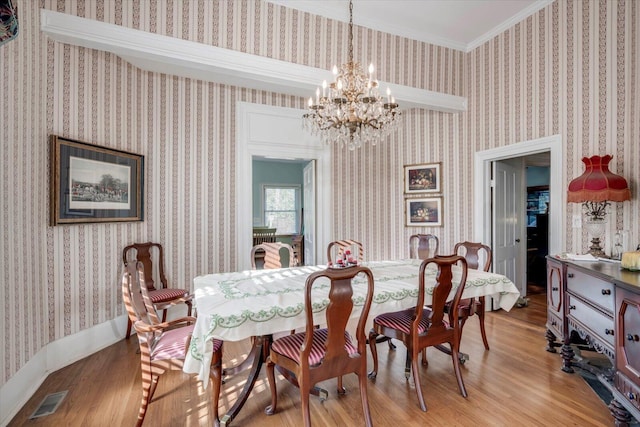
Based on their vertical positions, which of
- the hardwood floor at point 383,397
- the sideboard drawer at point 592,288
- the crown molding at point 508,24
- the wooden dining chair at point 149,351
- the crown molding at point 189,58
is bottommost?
the hardwood floor at point 383,397

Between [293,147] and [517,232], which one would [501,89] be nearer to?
[517,232]

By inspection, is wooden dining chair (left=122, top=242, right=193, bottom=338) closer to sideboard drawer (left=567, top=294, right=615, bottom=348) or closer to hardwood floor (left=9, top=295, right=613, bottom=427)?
hardwood floor (left=9, top=295, right=613, bottom=427)

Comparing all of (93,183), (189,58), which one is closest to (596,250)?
(189,58)

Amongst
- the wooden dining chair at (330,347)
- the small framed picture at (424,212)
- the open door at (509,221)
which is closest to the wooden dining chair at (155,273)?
the wooden dining chair at (330,347)

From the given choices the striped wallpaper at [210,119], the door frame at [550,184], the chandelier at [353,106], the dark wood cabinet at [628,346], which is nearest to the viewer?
the dark wood cabinet at [628,346]

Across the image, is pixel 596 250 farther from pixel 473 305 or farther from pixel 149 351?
pixel 149 351

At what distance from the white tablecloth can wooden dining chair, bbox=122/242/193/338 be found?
0.93 meters

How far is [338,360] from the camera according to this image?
189 centimetres

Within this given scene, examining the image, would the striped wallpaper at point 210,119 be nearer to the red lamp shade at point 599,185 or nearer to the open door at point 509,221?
the red lamp shade at point 599,185

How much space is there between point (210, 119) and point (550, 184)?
4.06 m

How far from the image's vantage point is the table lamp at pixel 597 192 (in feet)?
8.86

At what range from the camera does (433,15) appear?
3.81 meters

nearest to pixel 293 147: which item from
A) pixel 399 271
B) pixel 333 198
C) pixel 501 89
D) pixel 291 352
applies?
pixel 333 198

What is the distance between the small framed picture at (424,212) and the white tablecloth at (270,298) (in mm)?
1878
